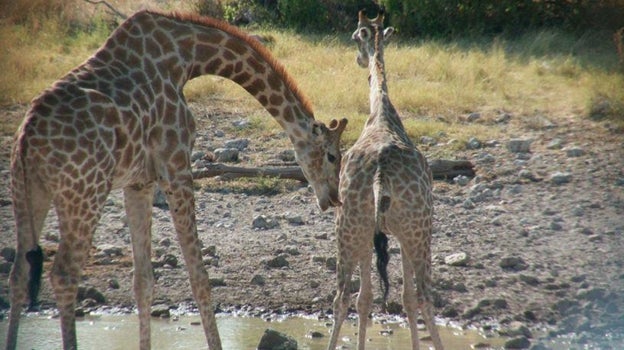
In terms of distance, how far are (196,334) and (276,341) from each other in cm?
85

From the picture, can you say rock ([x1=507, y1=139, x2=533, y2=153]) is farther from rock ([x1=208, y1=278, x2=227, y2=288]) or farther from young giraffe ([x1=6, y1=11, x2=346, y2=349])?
young giraffe ([x1=6, y1=11, x2=346, y2=349])

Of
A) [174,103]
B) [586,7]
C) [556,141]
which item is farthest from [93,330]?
[586,7]

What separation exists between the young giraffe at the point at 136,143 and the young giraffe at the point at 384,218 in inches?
15.8

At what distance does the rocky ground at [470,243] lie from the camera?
364 inches

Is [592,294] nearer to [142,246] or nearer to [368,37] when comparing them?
[368,37]

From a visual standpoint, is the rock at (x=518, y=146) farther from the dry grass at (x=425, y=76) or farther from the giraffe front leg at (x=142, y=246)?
the giraffe front leg at (x=142, y=246)

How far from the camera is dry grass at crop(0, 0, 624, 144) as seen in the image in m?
14.5

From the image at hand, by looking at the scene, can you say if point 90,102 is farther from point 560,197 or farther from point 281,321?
point 560,197

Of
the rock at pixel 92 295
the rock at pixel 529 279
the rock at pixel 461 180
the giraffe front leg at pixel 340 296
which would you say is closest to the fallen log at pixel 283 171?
the rock at pixel 461 180

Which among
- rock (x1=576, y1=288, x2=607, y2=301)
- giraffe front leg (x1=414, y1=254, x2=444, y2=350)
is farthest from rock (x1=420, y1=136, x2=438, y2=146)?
giraffe front leg (x1=414, y1=254, x2=444, y2=350)

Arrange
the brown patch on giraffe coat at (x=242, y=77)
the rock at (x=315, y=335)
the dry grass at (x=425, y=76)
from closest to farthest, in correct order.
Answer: the brown patch on giraffe coat at (x=242, y=77) → the rock at (x=315, y=335) → the dry grass at (x=425, y=76)

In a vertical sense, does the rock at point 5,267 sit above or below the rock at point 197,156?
below

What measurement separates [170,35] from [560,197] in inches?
210

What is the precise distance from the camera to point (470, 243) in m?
10.6
